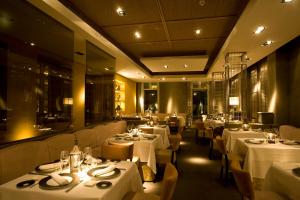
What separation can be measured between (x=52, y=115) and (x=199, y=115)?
32.7 ft

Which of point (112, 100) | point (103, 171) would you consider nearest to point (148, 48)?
point (112, 100)

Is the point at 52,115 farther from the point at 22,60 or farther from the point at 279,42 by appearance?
the point at 279,42

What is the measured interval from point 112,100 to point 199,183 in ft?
13.5

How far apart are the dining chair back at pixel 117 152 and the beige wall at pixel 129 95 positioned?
6.67 m

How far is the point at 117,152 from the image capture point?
2.96m

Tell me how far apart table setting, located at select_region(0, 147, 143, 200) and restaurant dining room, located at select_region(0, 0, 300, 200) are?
0.01 m

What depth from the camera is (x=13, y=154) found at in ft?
7.55

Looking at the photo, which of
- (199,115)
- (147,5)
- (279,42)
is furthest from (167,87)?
(147,5)

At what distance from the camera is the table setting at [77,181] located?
1574 millimetres

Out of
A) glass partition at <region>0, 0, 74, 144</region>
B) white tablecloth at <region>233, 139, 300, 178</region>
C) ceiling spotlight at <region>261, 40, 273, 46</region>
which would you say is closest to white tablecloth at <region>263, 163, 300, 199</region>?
white tablecloth at <region>233, 139, 300, 178</region>

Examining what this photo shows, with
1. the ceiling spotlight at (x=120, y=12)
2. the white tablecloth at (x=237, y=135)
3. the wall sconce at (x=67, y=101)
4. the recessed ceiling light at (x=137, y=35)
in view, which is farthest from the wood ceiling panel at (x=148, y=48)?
the white tablecloth at (x=237, y=135)

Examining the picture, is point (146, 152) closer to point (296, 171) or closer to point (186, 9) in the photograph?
point (296, 171)

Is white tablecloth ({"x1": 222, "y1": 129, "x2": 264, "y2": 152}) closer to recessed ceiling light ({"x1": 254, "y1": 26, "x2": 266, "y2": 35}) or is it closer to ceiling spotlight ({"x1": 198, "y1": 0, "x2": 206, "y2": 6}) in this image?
recessed ceiling light ({"x1": 254, "y1": 26, "x2": 266, "y2": 35})

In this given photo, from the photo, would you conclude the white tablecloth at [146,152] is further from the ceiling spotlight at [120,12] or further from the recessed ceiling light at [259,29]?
the recessed ceiling light at [259,29]
